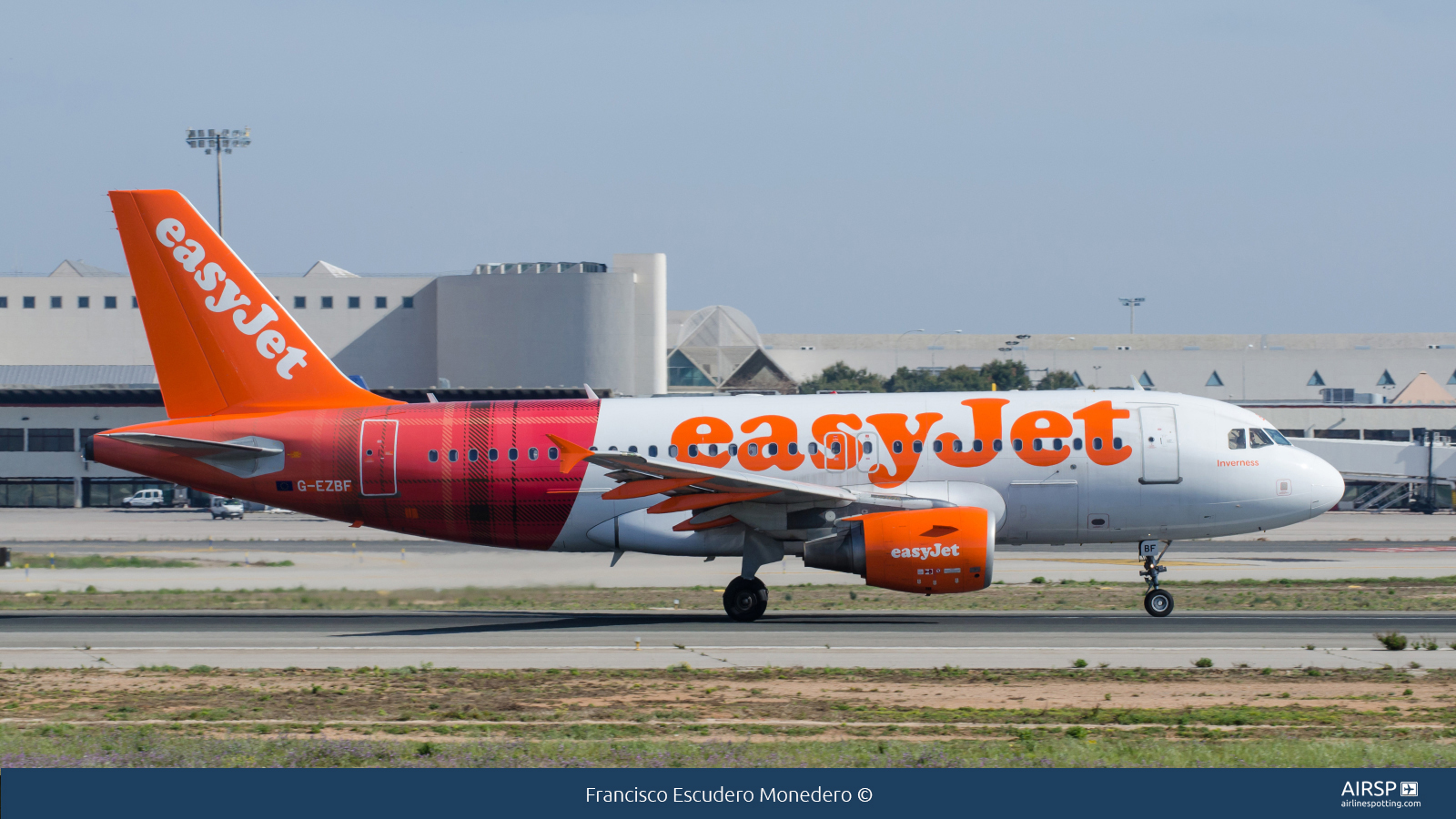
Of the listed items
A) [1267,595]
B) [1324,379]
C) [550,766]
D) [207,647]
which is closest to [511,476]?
[207,647]

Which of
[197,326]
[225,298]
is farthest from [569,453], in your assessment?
[197,326]

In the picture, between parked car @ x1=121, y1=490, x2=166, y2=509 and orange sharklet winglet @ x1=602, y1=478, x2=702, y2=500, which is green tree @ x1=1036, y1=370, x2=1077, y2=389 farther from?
orange sharklet winglet @ x1=602, y1=478, x2=702, y2=500

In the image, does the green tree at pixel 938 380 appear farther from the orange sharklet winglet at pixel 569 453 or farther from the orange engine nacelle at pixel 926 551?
the orange engine nacelle at pixel 926 551

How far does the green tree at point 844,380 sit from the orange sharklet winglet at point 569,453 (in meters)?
95.3

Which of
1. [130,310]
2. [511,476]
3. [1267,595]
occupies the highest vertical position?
[130,310]

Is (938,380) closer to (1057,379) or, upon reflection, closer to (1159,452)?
(1057,379)

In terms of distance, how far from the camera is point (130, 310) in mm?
114250

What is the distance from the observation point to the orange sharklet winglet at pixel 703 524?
25250 mm

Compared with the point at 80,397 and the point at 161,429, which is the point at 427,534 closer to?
the point at 161,429

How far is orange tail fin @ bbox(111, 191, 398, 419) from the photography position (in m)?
27.7

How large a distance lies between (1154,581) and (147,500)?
83206 mm

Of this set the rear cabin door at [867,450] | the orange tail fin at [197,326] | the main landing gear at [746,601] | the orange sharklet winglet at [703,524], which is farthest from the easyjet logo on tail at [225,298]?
the rear cabin door at [867,450]

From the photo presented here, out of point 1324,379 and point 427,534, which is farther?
point 1324,379

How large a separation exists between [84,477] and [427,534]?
7713 cm
